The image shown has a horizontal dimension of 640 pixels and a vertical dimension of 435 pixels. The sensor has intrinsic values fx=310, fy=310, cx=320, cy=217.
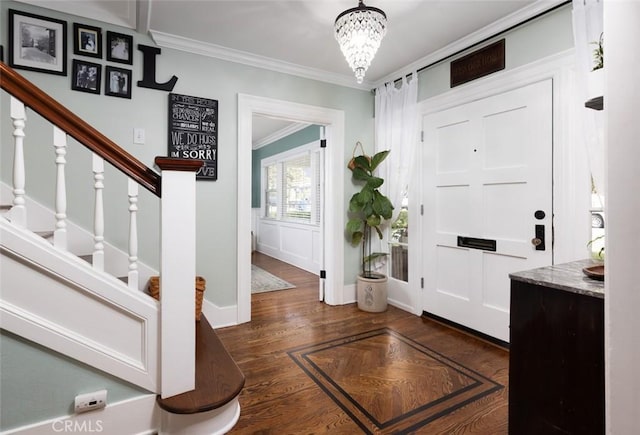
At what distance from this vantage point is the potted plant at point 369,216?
132 inches

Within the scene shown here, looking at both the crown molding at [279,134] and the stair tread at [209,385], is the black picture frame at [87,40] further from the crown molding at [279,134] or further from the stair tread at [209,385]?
the crown molding at [279,134]

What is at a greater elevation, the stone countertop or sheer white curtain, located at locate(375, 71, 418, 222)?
sheer white curtain, located at locate(375, 71, 418, 222)

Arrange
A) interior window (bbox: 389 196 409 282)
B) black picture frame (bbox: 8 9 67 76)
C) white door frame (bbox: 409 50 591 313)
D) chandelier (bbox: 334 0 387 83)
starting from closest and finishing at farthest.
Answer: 1. chandelier (bbox: 334 0 387 83)
2. white door frame (bbox: 409 50 591 313)
3. black picture frame (bbox: 8 9 67 76)
4. interior window (bbox: 389 196 409 282)

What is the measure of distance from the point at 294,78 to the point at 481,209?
227 centimetres

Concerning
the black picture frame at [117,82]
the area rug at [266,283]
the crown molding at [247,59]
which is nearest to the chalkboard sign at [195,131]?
the black picture frame at [117,82]

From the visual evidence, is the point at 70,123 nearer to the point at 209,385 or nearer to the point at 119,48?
the point at 209,385

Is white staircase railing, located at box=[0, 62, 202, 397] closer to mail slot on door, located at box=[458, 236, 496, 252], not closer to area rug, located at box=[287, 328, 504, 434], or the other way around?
area rug, located at box=[287, 328, 504, 434]

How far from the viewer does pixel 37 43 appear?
7.52ft

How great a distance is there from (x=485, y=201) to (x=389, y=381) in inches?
66.3

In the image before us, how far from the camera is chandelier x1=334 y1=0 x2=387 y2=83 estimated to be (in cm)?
192

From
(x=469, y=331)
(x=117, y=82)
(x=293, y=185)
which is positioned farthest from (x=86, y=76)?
(x=293, y=185)

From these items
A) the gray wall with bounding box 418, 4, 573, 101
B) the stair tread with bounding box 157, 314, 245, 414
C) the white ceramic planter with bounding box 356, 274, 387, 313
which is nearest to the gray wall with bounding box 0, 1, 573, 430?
the gray wall with bounding box 418, 4, 573, 101

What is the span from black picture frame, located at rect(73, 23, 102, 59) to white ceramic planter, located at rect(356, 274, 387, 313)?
3186mm

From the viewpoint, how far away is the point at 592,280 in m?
1.23
